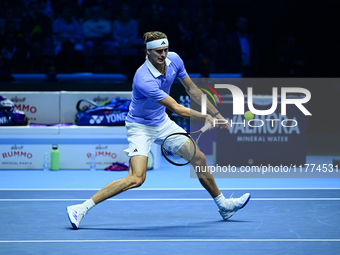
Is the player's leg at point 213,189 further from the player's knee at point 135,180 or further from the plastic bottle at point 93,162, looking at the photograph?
the plastic bottle at point 93,162

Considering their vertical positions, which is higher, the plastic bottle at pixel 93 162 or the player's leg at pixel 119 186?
the player's leg at pixel 119 186

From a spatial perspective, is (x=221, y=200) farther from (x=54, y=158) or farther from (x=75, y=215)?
(x=54, y=158)

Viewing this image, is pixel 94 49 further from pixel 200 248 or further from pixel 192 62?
pixel 200 248

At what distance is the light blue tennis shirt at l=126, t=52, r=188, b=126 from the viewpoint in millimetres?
3838

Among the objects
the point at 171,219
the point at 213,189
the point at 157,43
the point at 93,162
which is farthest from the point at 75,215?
the point at 93,162

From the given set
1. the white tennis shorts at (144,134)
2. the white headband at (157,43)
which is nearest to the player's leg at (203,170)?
the white tennis shorts at (144,134)

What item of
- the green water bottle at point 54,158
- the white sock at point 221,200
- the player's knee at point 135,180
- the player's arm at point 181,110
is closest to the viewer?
the player's arm at point 181,110

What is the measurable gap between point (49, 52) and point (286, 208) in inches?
265

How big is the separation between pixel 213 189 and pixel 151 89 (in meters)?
1.01

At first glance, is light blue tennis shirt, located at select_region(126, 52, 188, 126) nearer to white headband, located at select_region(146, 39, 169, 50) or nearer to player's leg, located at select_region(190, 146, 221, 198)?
white headband, located at select_region(146, 39, 169, 50)

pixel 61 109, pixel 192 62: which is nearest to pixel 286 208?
pixel 61 109

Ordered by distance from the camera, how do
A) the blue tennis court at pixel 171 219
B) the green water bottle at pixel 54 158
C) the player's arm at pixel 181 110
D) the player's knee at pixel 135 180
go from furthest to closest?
the green water bottle at pixel 54 158, the player's knee at pixel 135 180, the player's arm at pixel 181 110, the blue tennis court at pixel 171 219

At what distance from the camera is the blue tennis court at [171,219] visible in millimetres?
3510

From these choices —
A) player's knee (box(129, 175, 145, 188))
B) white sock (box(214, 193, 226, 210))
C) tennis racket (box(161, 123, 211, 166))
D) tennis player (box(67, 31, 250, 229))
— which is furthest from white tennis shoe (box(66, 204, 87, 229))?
white sock (box(214, 193, 226, 210))
